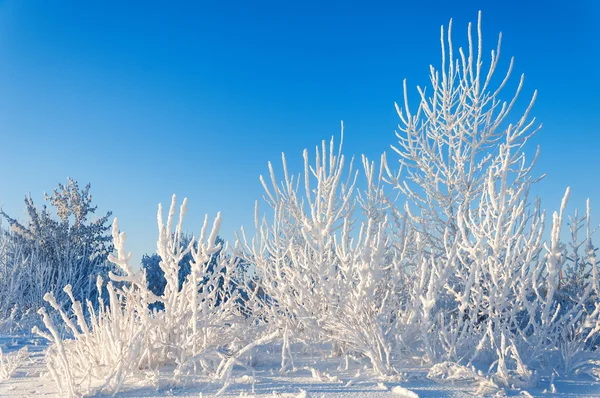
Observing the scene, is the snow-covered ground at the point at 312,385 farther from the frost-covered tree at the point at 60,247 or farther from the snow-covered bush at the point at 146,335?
the frost-covered tree at the point at 60,247

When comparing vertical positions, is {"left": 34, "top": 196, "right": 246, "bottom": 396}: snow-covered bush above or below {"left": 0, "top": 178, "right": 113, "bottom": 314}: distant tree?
below

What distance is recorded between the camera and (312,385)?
3359mm

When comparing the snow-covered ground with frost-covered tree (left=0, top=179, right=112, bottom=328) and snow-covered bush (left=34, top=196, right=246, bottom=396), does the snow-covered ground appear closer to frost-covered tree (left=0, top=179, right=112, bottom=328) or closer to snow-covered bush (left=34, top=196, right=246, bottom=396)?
snow-covered bush (left=34, top=196, right=246, bottom=396)

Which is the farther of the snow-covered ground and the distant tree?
the distant tree

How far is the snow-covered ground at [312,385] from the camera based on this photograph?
3213 mm

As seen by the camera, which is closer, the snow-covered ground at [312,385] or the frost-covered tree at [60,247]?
the snow-covered ground at [312,385]

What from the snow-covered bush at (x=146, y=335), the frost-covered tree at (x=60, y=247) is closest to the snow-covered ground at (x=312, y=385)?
the snow-covered bush at (x=146, y=335)

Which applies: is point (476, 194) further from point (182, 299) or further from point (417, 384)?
point (182, 299)

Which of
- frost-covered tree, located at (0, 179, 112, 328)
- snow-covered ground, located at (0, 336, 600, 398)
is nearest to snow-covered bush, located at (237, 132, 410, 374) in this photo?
snow-covered ground, located at (0, 336, 600, 398)

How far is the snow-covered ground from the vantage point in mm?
3213

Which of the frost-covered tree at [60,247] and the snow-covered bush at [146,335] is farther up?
the frost-covered tree at [60,247]

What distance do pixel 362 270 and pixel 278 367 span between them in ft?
3.33

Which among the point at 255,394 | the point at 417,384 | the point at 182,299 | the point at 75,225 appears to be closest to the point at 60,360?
the point at 182,299

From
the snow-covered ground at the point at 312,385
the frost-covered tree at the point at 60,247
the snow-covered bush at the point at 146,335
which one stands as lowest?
the snow-covered ground at the point at 312,385
